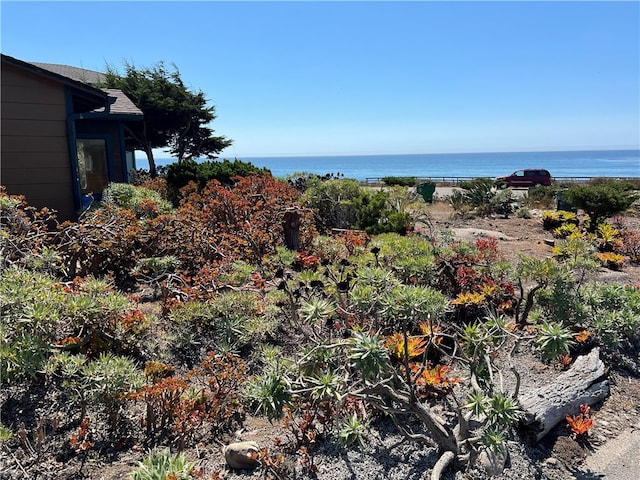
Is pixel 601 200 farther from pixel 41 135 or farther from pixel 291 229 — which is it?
pixel 41 135

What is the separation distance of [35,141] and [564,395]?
29.5ft

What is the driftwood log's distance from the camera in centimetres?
335

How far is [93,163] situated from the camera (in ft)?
36.6

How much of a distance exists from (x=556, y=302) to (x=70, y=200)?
836 cm

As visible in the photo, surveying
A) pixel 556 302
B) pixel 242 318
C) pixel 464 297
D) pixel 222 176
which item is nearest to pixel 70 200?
pixel 222 176

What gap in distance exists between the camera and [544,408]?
3.40 metres

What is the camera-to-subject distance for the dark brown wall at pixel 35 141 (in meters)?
8.21

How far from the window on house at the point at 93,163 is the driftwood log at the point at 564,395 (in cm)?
980

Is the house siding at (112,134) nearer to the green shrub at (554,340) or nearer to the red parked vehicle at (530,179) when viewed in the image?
the green shrub at (554,340)

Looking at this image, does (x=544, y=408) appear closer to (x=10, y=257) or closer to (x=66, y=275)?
(x=66, y=275)

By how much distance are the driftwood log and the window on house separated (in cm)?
980

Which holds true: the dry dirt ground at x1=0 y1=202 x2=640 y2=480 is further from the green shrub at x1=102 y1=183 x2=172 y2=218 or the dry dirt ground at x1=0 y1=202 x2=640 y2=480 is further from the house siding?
the house siding

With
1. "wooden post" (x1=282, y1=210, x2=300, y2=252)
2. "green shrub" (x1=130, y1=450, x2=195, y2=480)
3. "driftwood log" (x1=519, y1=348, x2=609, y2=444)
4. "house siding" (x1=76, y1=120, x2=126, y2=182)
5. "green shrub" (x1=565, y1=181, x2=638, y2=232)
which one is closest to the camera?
"green shrub" (x1=130, y1=450, x2=195, y2=480)

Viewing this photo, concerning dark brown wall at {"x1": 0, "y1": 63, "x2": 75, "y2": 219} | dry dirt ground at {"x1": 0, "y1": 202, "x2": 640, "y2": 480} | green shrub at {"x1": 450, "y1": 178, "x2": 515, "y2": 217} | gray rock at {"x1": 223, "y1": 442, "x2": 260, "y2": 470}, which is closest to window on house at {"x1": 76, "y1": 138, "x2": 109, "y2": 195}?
dark brown wall at {"x1": 0, "y1": 63, "x2": 75, "y2": 219}
